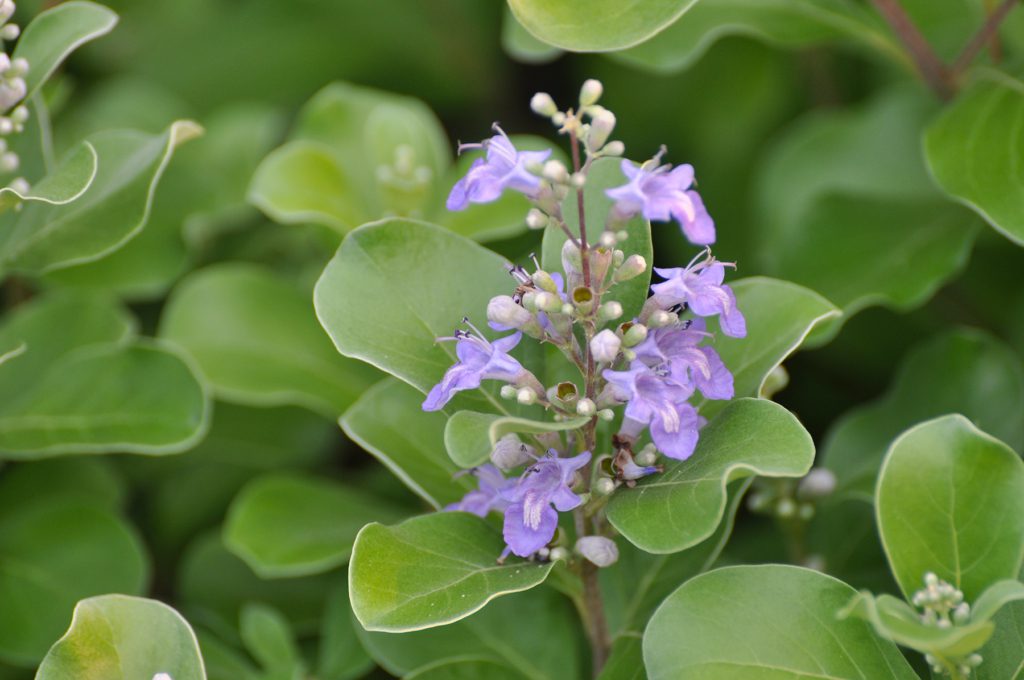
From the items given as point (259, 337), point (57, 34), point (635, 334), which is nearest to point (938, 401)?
point (635, 334)

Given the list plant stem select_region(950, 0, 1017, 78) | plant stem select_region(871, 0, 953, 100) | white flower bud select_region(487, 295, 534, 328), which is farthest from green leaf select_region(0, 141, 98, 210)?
plant stem select_region(950, 0, 1017, 78)

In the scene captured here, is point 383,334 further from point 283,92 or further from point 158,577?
point 283,92

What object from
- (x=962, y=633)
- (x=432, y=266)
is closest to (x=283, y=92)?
(x=432, y=266)

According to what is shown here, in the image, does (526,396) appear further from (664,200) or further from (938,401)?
(938,401)

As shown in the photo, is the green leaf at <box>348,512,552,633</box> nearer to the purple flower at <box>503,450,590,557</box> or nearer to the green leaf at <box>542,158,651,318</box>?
the purple flower at <box>503,450,590,557</box>

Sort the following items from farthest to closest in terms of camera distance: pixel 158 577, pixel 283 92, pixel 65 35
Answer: pixel 283 92 → pixel 158 577 → pixel 65 35

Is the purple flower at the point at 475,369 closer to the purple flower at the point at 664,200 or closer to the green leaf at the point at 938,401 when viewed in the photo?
the purple flower at the point at 664,200

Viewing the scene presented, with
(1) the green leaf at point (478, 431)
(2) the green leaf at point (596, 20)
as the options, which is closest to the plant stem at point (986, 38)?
(2) the green leaf at point (596, 20)
